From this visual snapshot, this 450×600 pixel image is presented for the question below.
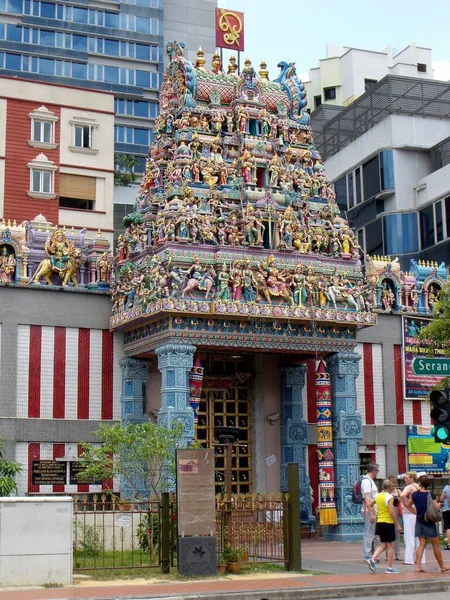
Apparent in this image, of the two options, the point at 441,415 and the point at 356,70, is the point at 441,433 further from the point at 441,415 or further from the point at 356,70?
the point at 356,70

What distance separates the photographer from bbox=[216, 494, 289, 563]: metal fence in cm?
2145

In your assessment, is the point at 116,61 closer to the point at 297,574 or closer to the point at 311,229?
the point at 311,229

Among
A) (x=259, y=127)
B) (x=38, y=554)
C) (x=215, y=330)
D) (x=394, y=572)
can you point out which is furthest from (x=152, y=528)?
(x=259, y=127)

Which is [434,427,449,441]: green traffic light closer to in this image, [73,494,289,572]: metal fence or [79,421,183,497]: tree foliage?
[73,494,289,572]: metal fence

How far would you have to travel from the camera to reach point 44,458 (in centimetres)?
3114

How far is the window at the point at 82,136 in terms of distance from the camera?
4647 cm

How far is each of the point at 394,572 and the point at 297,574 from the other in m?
2.07

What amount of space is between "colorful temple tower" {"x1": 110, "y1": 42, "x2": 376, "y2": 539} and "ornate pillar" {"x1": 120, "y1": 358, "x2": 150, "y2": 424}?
4 centimetres

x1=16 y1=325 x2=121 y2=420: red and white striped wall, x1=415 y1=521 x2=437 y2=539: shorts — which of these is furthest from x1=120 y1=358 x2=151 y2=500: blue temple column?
x1=415 y1=521 x2=437 y2=539: shorts

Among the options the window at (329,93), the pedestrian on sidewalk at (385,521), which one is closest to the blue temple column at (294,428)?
the pedestrian on sidewalk at (385,521)

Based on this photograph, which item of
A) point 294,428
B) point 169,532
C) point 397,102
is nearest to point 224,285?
point 294,428

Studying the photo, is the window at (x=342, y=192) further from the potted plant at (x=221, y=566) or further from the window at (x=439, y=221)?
the potted plant at (x=221, y=566)

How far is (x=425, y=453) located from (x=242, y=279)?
1048 centimetres

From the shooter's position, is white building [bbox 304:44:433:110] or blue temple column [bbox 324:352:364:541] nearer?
blue temple column [bbox 324:352:364:541]
